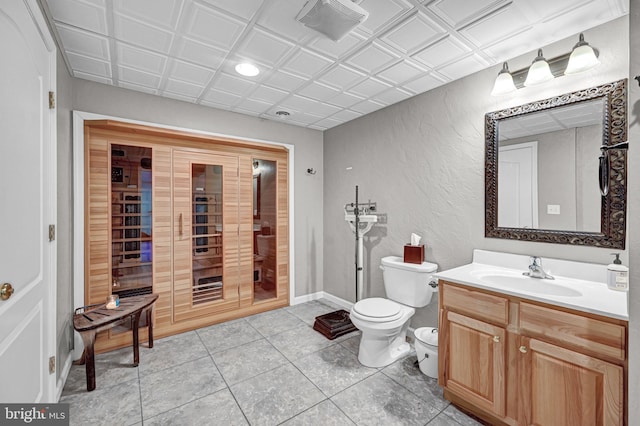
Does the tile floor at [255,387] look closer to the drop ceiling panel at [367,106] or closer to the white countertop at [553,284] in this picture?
the white countertop at [553,284]

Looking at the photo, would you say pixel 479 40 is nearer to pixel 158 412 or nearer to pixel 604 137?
pixel 604 137

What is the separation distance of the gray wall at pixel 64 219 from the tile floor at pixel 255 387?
1.15ft

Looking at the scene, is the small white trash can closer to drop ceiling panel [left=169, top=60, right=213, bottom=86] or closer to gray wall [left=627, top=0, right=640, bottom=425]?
gray wall [left=627, top=0, right=640, bottom=425]

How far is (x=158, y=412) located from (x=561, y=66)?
3.44m

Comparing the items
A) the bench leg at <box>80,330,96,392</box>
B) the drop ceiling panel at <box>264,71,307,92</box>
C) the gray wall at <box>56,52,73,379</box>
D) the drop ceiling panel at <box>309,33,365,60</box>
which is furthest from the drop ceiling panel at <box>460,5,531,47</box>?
the bench leg at <box>80,330,96,392</box>

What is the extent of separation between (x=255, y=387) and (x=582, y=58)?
299 cm

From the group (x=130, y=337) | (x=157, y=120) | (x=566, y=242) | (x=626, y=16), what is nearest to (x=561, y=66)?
(x=626, y=16)

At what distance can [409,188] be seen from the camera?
278 cm

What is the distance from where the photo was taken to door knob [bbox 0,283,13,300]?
1.06 meters

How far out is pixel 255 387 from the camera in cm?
202

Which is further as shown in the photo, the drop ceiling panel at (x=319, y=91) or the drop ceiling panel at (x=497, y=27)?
the drop ceiling panel at (x=319, y=91)

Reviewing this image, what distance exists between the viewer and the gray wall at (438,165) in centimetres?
177

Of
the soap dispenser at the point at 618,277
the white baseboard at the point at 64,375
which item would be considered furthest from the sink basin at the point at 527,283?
the white baseboard at the point at 64,375

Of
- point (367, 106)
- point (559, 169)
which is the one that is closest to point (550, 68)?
point (559, 169)
